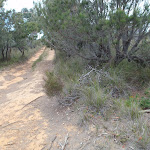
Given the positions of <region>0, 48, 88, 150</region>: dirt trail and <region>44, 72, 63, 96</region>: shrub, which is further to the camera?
<region>44, 72, 63, 96</region>: shrub

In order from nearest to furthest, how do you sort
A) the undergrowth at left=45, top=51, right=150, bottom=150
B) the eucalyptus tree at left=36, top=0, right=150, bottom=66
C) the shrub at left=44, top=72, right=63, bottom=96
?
the undergrowth at left=45, top=51, right=150, bottom=150 < the shrub at left=44, top=72, right=63, bottom=96 < the eucalyptus tree at left=36, top=0, right=150, bottom=66

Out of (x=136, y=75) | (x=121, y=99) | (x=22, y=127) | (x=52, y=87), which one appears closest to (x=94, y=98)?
(x=121, y=99)


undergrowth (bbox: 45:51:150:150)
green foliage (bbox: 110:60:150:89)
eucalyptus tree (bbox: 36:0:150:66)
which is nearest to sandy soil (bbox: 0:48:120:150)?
undergrowth (bbox: 45:51:150:150)

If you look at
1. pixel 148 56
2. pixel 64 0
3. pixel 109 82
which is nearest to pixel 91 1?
pixel 64 0

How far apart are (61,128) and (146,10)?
3707 mm

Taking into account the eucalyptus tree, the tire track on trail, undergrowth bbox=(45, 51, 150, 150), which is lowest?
the tire track on trail

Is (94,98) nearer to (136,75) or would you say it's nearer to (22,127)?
(22,127)

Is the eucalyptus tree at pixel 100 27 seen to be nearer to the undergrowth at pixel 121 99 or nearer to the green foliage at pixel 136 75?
the green foliage at pixel 136 75

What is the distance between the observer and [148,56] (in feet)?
15.9

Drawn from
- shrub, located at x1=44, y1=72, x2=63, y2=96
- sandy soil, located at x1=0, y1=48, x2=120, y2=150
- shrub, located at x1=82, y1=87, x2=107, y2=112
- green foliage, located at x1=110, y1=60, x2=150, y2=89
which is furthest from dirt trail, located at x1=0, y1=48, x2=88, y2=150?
green foliage, located at x1=110, y1=60, x2=150, y2=89

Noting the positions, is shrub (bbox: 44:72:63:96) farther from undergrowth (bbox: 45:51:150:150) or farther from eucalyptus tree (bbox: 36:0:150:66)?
eucalyptus tree (bbox: 36:0:150:66)

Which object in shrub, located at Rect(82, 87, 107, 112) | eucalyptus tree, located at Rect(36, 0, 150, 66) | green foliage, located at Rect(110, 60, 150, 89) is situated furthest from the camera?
green foliage, located at Rect(110, 60, 150, 89)

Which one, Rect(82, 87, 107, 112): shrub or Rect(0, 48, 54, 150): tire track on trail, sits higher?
Rect(82, 87, 107, 112): shrub

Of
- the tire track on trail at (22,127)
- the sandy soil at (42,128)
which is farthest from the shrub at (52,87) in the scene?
the tire track on trail at (22,127)
